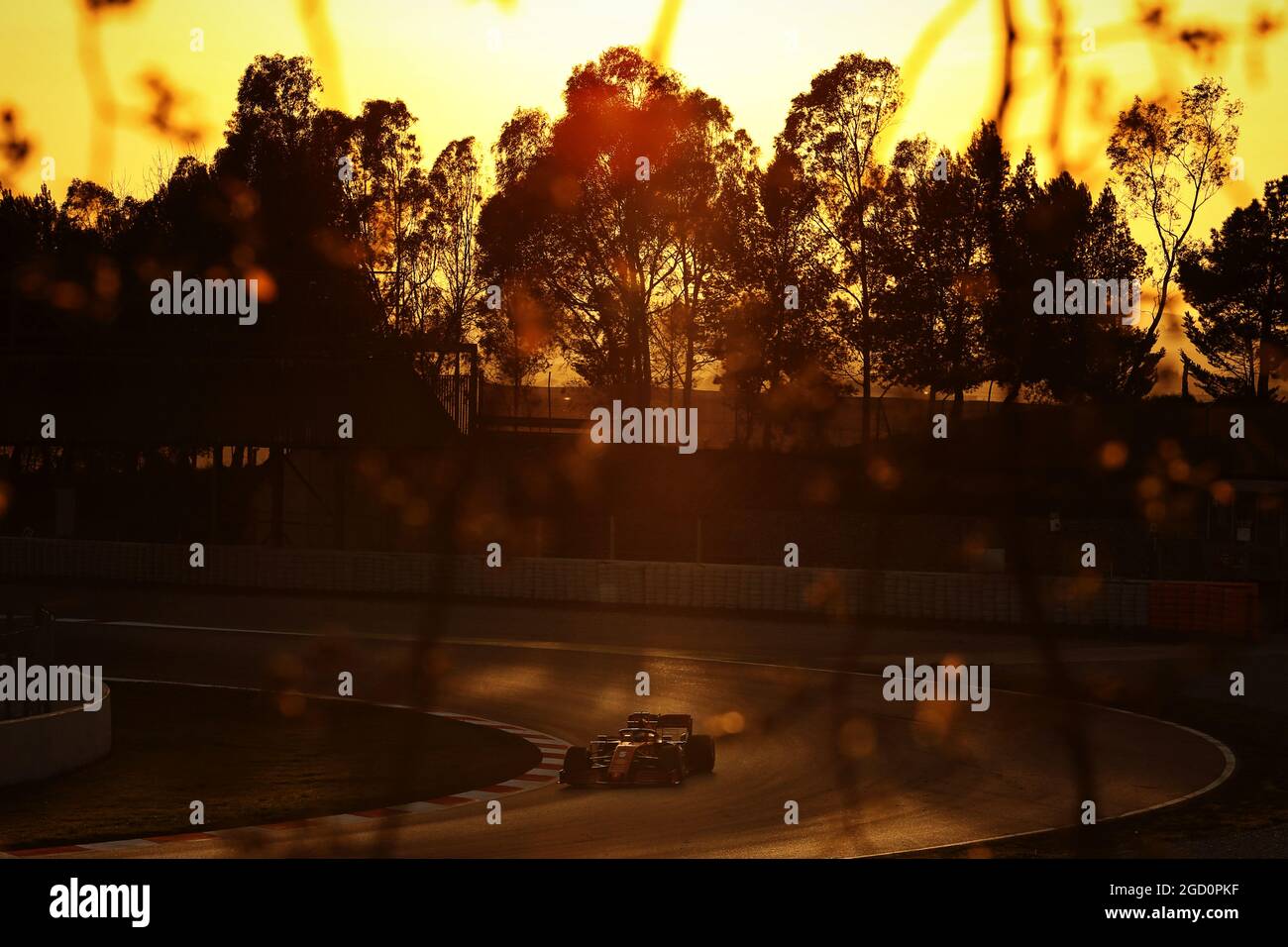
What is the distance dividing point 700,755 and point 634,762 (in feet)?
3.13

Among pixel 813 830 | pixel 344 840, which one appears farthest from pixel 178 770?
pixel 813 830

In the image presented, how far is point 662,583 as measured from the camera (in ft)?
115

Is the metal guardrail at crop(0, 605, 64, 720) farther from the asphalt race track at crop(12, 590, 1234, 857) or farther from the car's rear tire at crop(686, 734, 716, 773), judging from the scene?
the car's rear tire at crop(686, 734, 716, 773)

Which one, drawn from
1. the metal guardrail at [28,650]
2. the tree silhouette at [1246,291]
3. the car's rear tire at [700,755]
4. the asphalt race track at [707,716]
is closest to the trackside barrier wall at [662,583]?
the asphalt race track at [707,716]

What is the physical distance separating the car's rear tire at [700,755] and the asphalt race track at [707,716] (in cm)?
22

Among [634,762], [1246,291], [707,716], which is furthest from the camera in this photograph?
[1246,291]

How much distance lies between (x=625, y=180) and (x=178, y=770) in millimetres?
37376

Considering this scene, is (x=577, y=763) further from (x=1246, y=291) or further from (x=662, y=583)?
(x=1246, y=291)

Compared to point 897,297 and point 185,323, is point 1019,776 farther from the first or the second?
point 185,323

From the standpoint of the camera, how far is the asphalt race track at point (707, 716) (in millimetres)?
11727

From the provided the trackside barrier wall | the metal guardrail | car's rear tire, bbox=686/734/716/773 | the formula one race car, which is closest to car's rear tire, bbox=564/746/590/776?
the formula one race car

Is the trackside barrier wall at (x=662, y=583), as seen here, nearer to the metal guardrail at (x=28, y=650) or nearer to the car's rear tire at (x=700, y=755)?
the metal guardrail at (x=28, y=650)

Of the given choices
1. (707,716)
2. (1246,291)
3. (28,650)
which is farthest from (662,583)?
(1246,291)

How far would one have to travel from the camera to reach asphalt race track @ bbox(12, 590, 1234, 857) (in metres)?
11.7
